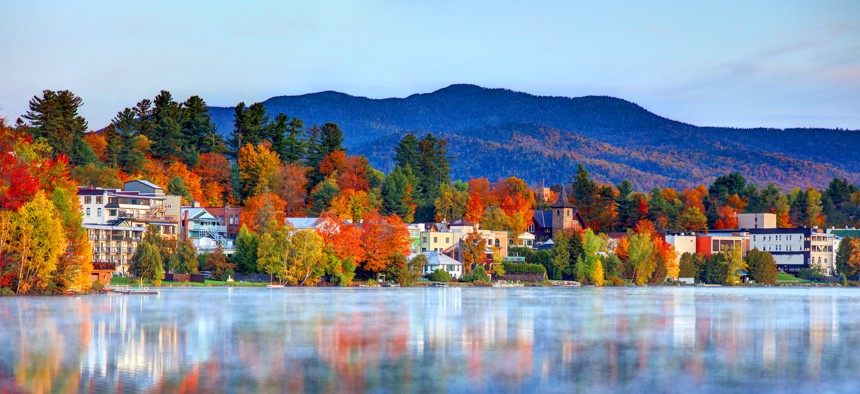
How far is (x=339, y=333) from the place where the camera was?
35.3m

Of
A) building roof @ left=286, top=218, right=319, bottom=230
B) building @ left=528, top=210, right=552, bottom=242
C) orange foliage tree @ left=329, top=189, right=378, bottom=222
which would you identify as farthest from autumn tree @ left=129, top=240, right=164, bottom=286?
building @ left=528, top=210, right=552, bottom=242

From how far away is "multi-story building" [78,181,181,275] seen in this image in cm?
8731

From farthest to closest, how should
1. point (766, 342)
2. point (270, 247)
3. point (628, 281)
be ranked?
point (628, 281) → point (270, 247) → point (766, 342)

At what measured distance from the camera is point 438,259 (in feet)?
324

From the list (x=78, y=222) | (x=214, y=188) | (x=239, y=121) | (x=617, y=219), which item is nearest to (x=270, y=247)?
(x=78, y=222)

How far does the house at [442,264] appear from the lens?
98.5m

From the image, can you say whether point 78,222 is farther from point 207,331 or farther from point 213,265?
point 207,331

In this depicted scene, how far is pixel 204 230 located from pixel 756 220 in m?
78.8

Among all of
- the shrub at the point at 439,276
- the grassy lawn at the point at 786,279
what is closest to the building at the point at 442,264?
the shrub at the point at 439,276

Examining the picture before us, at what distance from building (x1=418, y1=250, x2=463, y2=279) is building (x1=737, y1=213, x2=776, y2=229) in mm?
57781

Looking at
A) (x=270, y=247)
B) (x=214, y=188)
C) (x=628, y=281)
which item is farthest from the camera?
(x=214, y=188)

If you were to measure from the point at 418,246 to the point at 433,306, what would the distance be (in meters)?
51.8

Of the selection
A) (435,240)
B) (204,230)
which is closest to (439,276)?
(435,240)

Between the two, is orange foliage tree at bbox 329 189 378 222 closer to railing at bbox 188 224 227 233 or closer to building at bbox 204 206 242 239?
building at bbox 204 206 242 239
